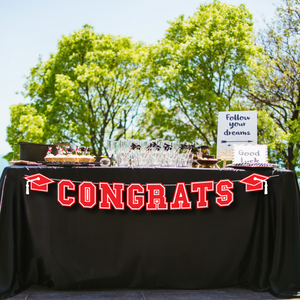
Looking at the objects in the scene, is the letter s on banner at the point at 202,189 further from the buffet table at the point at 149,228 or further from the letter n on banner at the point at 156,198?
the letter n on banner at the point at 156,198

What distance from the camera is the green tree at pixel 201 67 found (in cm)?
1697

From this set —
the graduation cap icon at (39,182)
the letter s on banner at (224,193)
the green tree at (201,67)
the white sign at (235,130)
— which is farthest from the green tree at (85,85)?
the letter s on banner at (224,193)

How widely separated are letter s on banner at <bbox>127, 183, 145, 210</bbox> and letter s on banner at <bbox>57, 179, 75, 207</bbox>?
2.24 ft

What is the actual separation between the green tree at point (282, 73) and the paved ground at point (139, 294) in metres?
14.0

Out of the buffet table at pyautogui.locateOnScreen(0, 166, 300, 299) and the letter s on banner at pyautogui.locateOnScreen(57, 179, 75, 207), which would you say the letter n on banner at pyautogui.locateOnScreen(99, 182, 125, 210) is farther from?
the letter s on banner at pyautogui.locateOnScreen(57, 179, 75, 207)

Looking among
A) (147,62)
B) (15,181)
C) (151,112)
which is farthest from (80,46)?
(15,181)

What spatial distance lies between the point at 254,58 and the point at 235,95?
2.69m

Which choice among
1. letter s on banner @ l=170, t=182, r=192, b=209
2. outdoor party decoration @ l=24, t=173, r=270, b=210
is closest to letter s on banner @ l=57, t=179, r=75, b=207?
outdoor party decoration @ l=24, t=173, r=270, b=210

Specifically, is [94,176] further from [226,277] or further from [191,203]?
[226,277]

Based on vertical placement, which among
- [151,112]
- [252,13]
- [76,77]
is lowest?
[151,112]

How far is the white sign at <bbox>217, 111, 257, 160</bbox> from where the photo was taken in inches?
196

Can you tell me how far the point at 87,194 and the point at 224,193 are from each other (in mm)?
1683

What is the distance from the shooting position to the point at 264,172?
151 inches

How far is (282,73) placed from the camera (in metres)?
17.5
